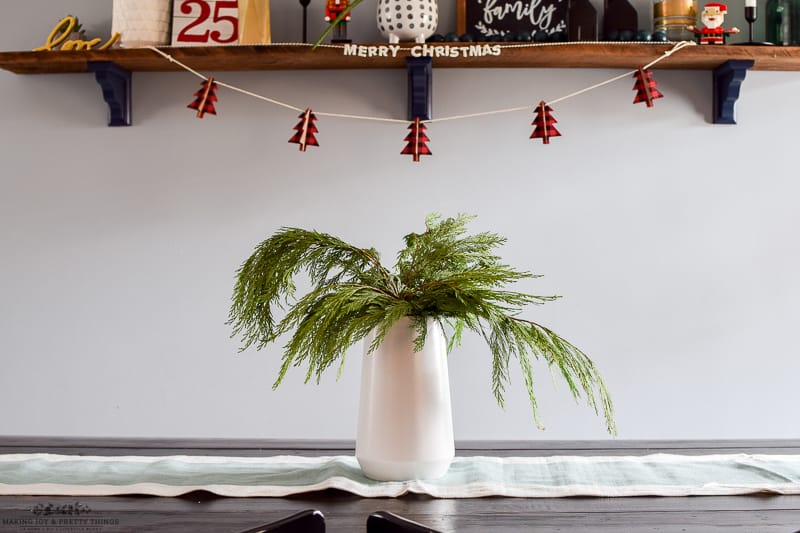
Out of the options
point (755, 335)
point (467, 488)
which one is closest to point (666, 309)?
point (755, 335)

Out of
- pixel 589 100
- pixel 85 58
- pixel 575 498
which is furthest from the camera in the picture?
pixel 589 100

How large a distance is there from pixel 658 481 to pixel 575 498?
0.50ft

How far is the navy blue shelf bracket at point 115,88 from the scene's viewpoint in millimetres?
2096

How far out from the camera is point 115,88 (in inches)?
84.7

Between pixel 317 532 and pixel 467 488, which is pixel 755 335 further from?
pixel 317 532

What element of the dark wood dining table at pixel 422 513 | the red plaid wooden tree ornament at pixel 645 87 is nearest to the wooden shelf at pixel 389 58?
the red plaid wooden tree ornament at pixel 645 87

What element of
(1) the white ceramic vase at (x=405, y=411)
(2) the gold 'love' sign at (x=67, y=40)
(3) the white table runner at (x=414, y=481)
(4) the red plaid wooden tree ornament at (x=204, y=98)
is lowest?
(3) the white table runner at (x=414, y=481)

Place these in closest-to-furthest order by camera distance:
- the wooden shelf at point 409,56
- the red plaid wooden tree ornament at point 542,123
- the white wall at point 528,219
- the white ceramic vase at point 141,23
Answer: the red plaid wooden tree ornament at point 542,123 → the wooden shelf at point 409,56 → the white ceramic vase at point 141,23 → the white wall at point 528,219

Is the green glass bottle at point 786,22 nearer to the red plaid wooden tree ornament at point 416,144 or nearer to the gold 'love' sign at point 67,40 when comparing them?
the red plaid wooden tree ornament at point 416,144

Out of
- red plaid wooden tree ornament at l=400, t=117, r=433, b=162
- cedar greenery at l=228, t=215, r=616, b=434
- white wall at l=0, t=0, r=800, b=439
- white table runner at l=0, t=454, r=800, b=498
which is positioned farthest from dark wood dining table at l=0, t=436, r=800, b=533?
white wall at l=0, t=0, r=800, b=439

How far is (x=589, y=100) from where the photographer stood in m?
2.21

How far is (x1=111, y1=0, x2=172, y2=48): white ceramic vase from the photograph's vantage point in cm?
210

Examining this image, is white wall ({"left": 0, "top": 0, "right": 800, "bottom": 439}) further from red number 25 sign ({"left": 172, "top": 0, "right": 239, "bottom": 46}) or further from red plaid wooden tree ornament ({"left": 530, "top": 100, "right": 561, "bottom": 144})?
red plaid wooden tree ornament ({"left": 530, "top": 100, "right": 561, "bottom": 144})

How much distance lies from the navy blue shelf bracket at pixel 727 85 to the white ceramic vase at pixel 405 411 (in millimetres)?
1460
